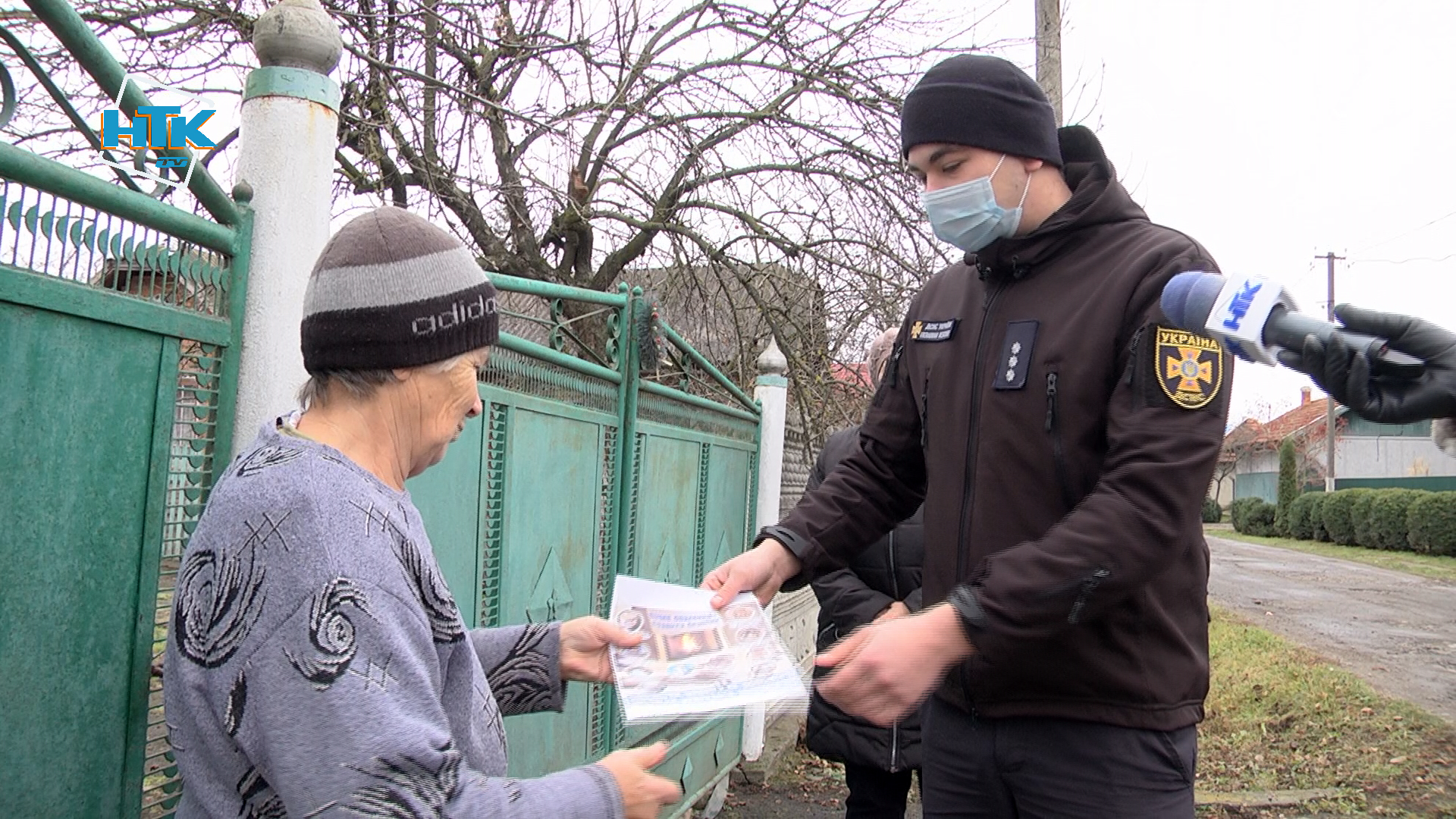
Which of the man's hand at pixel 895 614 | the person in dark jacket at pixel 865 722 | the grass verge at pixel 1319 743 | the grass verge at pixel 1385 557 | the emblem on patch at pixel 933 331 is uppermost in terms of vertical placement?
the emblem on patch at pixel 933 331

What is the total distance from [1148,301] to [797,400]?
17.5ft

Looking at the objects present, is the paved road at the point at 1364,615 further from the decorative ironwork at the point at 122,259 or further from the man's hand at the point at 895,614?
the decorative ironwork at the point at 122,259

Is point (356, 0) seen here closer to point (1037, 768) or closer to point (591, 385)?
point (591, 385)

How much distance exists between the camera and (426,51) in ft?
21.0

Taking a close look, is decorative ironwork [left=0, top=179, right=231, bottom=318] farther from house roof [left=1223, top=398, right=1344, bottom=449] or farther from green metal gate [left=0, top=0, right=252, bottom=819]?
house roof [left=1223, top=398, right=1344, bottom=449]

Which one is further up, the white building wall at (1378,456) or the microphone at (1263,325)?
the white building wall at (1378,456)

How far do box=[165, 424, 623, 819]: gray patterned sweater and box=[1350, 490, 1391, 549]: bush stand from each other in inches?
1224

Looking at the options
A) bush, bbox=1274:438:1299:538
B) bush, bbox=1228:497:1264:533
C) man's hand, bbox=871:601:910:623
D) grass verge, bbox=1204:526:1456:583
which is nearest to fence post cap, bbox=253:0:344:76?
man's hand, bbox=871:601:910:623

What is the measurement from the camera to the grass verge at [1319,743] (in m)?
5.80

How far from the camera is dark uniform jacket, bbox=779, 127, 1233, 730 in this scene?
1.68m

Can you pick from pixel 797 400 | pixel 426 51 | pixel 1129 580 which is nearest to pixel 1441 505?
pixel 797 400

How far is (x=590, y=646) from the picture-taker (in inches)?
73.2

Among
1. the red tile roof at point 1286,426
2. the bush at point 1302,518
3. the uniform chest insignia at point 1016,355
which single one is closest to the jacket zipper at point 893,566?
the uniform chest insignia at point 1016,355

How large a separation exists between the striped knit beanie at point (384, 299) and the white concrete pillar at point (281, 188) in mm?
662
